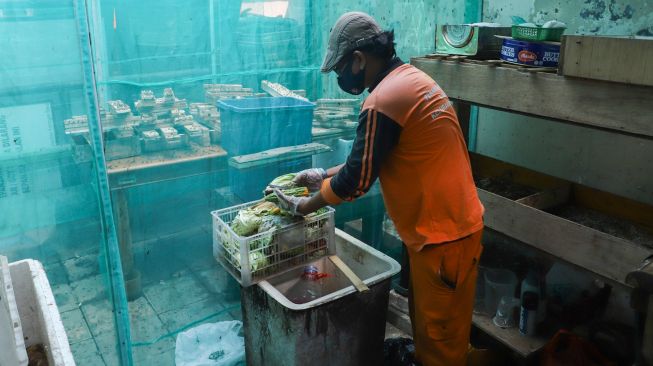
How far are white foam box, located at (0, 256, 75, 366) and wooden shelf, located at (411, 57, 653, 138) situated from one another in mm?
2102

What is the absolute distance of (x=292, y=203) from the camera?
2.53 metres

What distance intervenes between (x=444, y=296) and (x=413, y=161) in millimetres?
619

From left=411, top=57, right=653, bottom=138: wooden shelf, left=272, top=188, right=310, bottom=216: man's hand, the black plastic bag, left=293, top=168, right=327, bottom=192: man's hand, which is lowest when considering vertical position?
the black plastic bag

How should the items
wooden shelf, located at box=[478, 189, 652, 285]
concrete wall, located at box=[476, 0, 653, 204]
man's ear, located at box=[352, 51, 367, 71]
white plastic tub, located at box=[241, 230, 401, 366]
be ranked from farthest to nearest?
1. concrete wall, located at box=[476, 0, 653, 204]
2. white plastic tub, located at box=[241, 230, 401, 366]
3. man's ear, located at box=[352, 51, 367, 71]
4. wooden shelf, located at box=[478, 189, 652, 285]

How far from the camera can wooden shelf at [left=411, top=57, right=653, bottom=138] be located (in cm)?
209

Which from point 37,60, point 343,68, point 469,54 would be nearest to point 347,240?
point 343,68

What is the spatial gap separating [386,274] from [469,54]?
1248 mm

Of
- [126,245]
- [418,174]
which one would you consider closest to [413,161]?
[418,174]

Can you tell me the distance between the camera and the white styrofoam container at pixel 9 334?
129 centimetres

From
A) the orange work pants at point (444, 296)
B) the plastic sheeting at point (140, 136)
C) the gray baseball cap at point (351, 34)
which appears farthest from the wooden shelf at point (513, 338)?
the gray baseball cap at point (351, 34)

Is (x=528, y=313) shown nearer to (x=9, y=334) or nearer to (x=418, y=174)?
(x=418, y=174)

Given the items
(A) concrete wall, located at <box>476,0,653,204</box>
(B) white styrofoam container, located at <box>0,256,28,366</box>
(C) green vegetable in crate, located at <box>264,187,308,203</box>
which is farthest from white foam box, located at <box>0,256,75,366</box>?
(A) concrete wall, located at <box>476,0,653,204</box>

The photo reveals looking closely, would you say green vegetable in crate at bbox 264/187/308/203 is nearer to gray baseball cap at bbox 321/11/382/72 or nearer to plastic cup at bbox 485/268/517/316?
gray baseball cap at bbox 321/11/382/72

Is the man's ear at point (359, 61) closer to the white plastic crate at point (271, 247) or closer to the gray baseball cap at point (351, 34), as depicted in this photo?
the gray baseball cap at point (351, 34)
